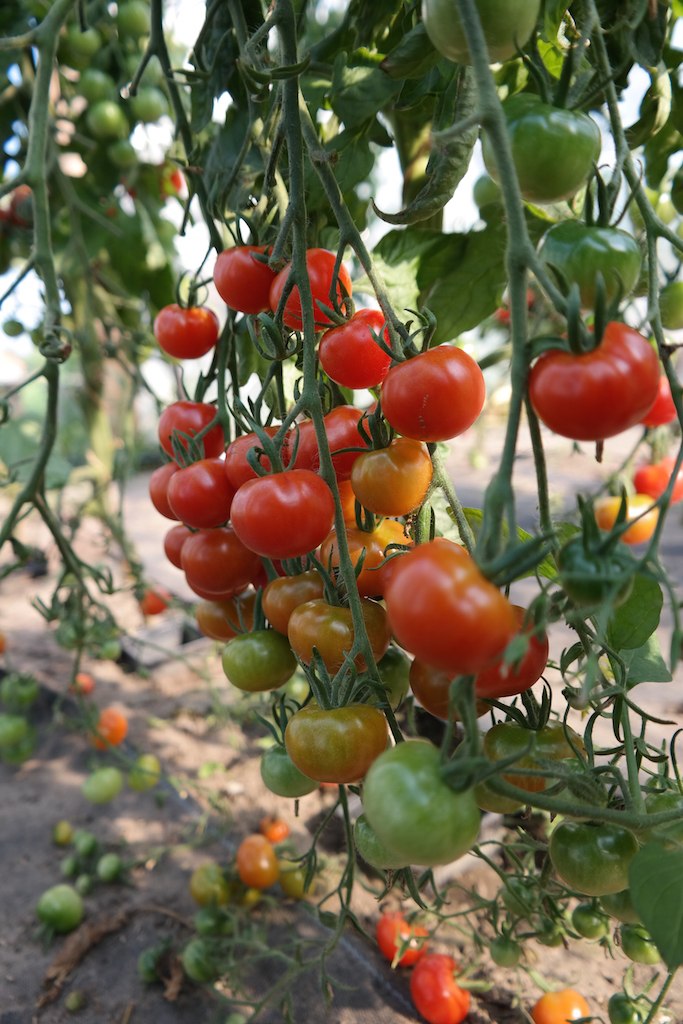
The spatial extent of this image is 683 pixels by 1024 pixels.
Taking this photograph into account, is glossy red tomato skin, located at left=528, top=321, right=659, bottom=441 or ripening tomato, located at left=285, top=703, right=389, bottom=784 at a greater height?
glossy red tomato skin, located at left=528, top=321, right=659, bottom=441

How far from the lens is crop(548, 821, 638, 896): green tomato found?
35 cm

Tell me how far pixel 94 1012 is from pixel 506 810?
1.01 m

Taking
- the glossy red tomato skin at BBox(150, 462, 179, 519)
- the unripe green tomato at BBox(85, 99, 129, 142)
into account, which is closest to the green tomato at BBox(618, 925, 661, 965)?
the glossy red tomato skin at BBox(150, 462, 179, 519)

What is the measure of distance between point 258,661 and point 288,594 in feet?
0.19

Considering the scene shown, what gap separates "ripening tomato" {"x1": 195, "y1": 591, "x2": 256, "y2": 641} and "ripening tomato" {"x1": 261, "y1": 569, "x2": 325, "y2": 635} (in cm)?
9

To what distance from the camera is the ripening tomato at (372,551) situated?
1.35 feet

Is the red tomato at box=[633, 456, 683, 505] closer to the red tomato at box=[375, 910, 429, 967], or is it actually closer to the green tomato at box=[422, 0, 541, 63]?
the red tomato at box=[375, 910, 429, 967]

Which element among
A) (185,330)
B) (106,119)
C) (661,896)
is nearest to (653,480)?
(185,330)

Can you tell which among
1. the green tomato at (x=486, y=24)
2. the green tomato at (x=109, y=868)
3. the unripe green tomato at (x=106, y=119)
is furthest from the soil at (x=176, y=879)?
the unripe green tomato at (x=106, y=119)

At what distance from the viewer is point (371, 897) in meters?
1.13

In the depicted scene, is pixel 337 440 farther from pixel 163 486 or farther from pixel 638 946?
pixel 638 946

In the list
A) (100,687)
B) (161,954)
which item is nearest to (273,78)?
(161,954)

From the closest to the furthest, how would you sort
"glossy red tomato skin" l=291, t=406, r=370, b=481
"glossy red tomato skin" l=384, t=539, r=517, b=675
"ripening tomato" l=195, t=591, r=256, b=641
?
"glossy red tomato skin" l=384, t=539, r=517, b=675, "glossy red tomato skin" l=291, t=406, r=370, b=481, "ripening tomato" l=195, t=591, r=256, b=641

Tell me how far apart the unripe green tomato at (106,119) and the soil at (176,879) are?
85 centimetres
